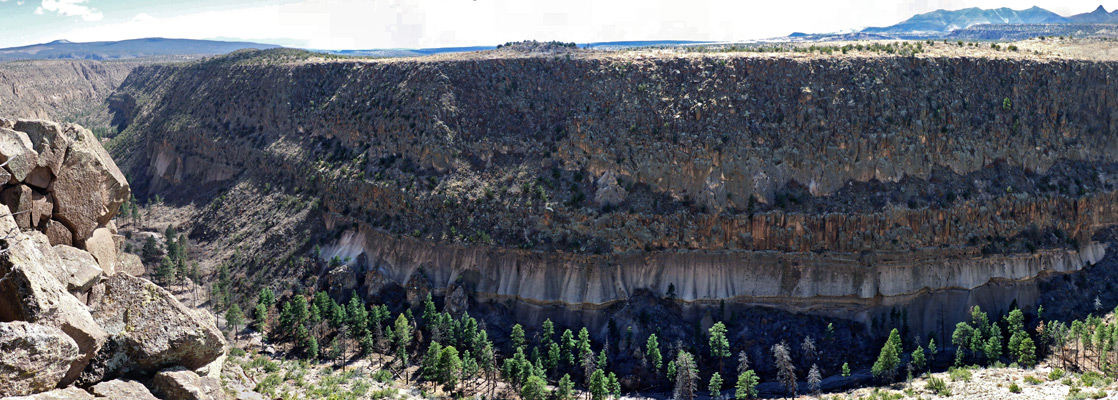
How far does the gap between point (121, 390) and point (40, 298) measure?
3413 millimetres

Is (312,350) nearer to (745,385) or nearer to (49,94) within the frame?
(745,385)

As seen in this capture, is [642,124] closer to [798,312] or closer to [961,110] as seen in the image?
[798,312]

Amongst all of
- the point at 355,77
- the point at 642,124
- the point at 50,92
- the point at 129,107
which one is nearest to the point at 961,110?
the point at 642,124

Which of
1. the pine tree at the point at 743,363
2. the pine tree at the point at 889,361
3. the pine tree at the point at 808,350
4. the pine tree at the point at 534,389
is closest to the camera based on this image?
the pine tree at the point at 534,389

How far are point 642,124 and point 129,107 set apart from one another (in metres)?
131

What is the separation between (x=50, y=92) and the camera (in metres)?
176

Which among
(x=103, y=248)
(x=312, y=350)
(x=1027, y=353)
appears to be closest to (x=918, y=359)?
(x=1027, y=353)

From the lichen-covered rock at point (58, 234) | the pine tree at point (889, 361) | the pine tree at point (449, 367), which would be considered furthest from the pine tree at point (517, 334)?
the lichen-covered rock at point (58, 234)

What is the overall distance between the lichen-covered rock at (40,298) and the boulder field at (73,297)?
0.10ft

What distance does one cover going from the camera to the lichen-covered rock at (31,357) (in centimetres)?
1728

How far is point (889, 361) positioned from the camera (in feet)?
213

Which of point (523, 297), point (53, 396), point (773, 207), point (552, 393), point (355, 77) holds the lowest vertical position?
point (552, 393)

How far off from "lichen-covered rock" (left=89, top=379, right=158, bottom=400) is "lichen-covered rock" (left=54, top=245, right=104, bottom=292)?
122 inches

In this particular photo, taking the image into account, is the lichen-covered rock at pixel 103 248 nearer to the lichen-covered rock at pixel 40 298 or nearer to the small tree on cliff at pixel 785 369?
the lichen-covered rock at pixel 40 298
